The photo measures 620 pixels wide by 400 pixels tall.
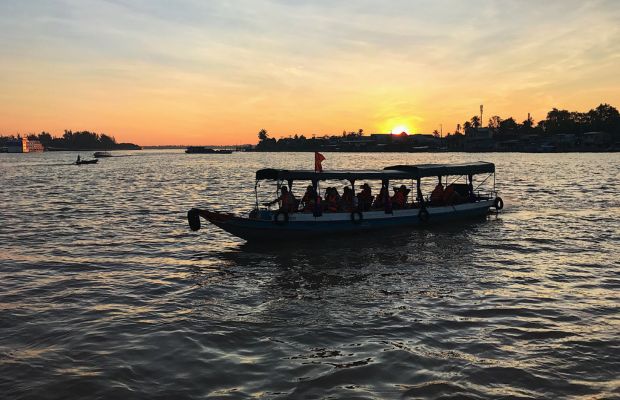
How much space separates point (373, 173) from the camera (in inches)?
843

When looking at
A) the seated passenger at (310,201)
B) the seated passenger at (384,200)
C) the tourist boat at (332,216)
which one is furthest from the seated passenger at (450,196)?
the seated passenger at (310,201)

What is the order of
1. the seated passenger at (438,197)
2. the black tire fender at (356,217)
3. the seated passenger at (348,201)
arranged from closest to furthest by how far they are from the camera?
the black tire fender at (356,217) < the seated passenger at (348,201) < the seated passenger at (438,197)

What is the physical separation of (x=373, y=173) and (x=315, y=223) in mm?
3924

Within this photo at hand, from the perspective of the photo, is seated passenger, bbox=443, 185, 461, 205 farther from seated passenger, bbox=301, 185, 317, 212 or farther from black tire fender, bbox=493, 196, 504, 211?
seated passenger, bbox=301, 185, 317, 212

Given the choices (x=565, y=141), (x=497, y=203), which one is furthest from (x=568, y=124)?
(x=497, y=203)

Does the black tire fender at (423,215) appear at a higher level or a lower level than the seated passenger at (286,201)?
lower

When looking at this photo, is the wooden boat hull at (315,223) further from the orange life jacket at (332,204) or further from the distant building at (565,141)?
the distant building at (565,141)

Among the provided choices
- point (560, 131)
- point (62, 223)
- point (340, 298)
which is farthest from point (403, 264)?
point (560, 131)

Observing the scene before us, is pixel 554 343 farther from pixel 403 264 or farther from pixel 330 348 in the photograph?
pixel 403 264

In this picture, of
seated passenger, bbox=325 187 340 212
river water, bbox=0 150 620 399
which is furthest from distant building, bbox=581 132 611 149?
seated passenger, bbox=325 187 340 212

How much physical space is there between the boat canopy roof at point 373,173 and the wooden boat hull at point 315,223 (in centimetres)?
159

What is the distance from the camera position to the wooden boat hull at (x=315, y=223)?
18.4 m

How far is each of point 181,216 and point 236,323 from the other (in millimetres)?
18955

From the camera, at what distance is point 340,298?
12312mm
